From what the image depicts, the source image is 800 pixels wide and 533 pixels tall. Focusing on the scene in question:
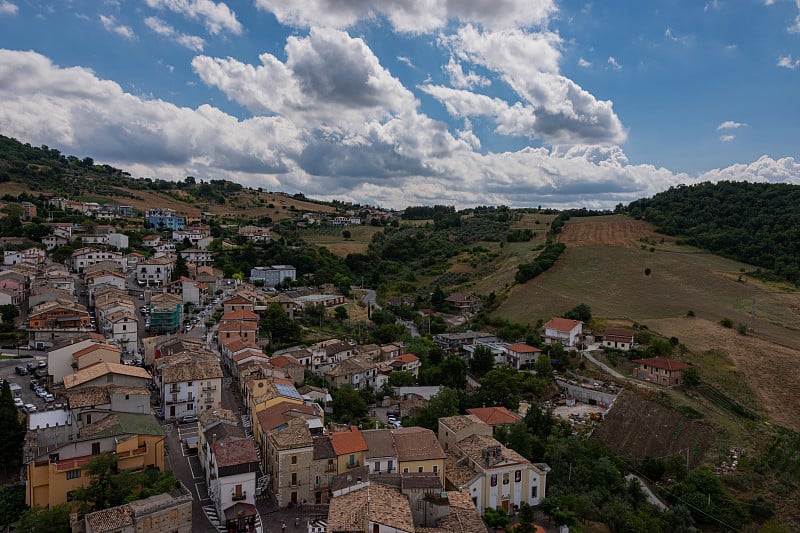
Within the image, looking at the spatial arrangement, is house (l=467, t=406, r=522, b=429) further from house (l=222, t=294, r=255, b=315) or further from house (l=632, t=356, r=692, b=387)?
house (l=222, t=294, r=255, b=315)

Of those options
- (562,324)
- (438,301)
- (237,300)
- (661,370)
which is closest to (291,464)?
(237,300)

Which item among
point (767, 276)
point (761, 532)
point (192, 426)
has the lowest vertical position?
point (761, 532)

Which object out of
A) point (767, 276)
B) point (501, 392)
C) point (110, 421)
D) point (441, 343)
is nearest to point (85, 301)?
point (110, 421)

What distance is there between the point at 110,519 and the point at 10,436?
26.6 feet

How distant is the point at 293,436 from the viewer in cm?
2452

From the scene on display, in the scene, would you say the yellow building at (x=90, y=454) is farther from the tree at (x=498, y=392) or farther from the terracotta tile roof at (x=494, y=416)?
the tree at (x=498, y=392)

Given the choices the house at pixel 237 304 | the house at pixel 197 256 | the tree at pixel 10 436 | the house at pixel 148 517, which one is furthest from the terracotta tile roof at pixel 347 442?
the house at pixel 197 256

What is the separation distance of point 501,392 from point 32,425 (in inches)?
1155

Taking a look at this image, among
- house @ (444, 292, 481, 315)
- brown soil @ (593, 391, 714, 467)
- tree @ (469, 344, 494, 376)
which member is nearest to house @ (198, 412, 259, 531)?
brown soil @ (593, 391, 714, 467)

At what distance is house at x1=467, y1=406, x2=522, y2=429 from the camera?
32.9 m

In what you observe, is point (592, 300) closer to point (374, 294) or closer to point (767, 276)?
point (767, 276)

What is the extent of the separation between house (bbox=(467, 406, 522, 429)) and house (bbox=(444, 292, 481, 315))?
3226 cm

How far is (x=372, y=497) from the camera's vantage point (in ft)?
65.5

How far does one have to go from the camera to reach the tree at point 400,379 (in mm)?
41906
